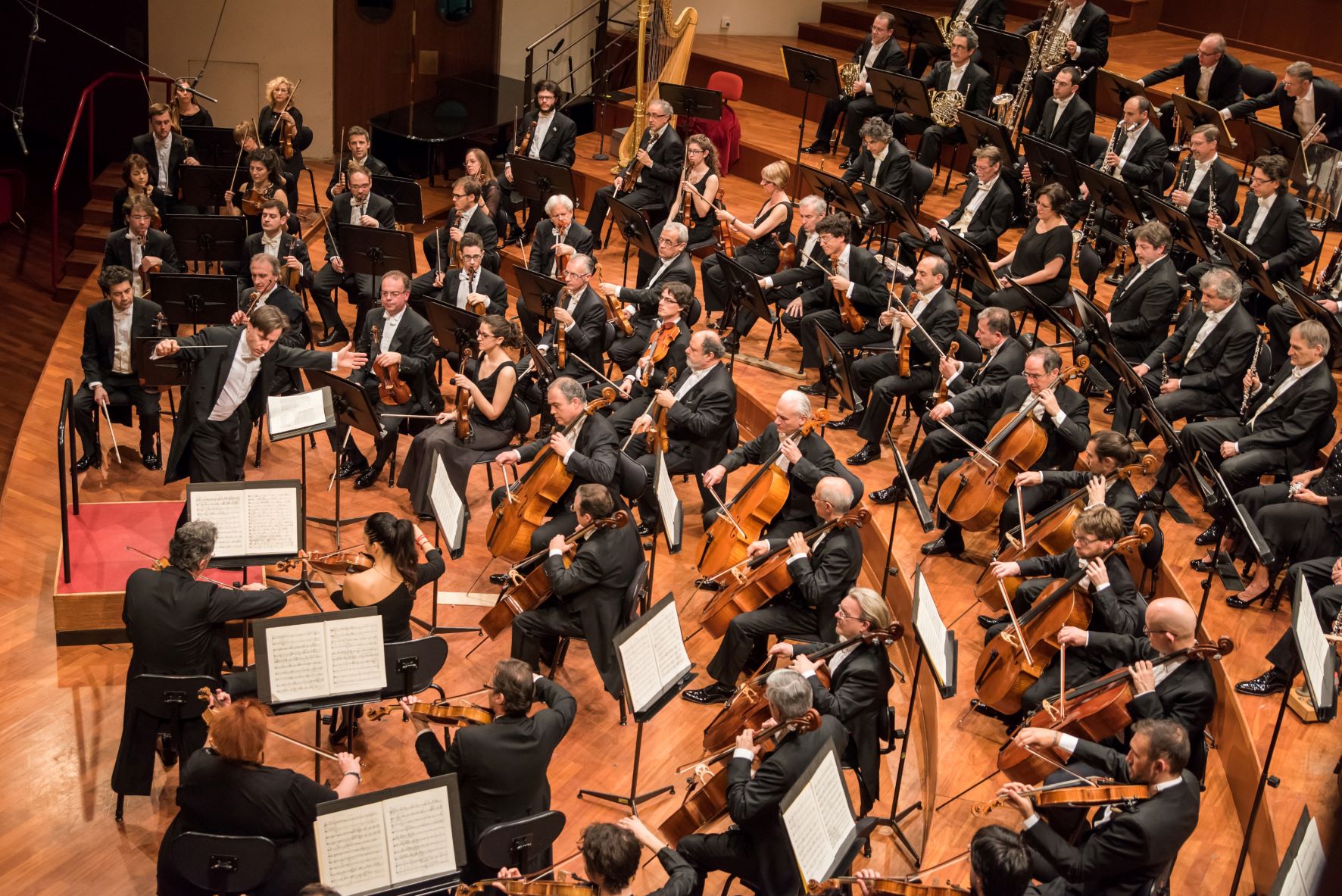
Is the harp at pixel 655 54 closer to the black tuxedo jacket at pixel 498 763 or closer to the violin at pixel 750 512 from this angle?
the violin at pixel 750 512

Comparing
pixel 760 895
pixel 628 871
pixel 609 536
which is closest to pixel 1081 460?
pixel 609 536

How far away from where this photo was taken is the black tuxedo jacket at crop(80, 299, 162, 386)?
762cm

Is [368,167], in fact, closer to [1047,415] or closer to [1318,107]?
[1047,415]

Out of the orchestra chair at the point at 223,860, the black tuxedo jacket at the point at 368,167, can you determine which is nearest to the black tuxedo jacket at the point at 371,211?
the black tuxedo jacket at the point at 368,167

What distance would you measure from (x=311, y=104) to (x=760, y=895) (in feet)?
37.4

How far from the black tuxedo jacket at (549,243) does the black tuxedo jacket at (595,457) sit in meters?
2.75

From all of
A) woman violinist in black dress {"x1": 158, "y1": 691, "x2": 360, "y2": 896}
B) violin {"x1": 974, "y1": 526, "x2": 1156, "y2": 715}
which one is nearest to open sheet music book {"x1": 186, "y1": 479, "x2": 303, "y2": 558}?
woman violinist in black dress {"x1": 158, "y1": 691, "x2": 360, "y2": 896}

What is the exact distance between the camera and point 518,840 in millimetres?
4027

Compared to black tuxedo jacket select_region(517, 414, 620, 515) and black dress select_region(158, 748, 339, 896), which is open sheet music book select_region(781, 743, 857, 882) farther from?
black tuxedo jacket select_region(517, 414, 620, 515)

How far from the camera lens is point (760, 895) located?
438 centimetres

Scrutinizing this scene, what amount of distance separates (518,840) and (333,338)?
20.2 ft

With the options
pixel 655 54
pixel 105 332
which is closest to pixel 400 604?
pixel 105 332

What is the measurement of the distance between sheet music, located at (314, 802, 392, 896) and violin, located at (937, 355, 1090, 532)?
3.65 m

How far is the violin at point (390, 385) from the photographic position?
A: 765cm
